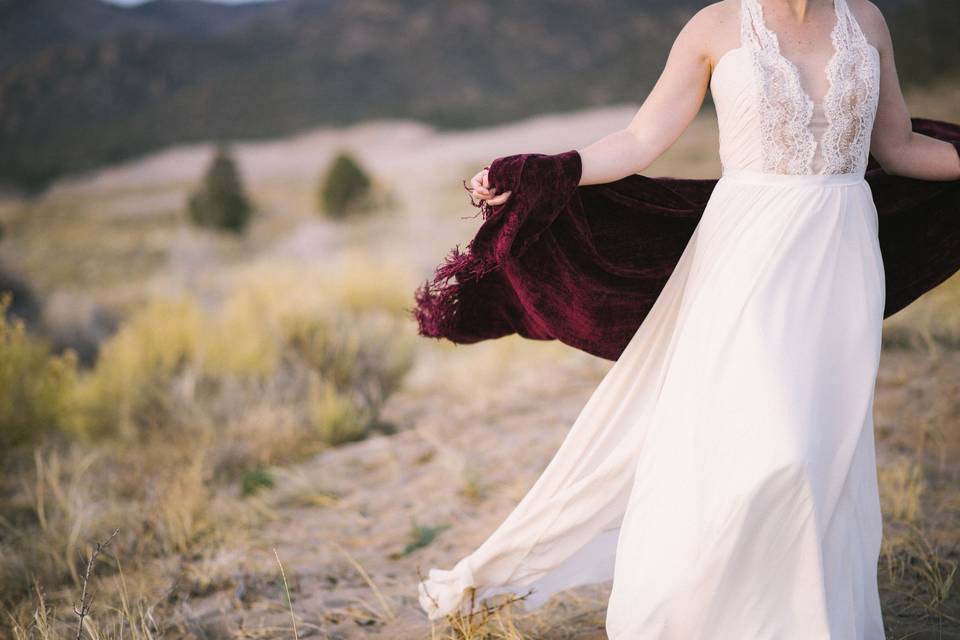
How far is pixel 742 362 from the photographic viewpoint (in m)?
1.86

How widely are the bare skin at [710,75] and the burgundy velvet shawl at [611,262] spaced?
18 centimetres

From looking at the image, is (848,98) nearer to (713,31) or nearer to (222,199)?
(713,31)

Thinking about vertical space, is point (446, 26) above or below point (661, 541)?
above

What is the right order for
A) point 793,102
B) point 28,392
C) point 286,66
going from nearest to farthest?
point 793,102
point 28,392
point 286,66

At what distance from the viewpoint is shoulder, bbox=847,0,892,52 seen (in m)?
2.12

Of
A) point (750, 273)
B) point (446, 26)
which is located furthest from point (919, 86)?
point (446, 26)

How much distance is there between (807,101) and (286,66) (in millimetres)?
44899

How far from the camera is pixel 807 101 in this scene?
1.98 m

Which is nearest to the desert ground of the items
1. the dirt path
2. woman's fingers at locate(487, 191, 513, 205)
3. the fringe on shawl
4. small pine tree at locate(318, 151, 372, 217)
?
the dirt path

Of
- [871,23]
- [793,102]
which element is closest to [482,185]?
[793,102]

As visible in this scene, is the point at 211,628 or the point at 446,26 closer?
the point at 211,628

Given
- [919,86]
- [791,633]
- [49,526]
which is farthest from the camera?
[919,86]

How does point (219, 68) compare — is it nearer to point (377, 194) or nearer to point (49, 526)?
point (377, 194)

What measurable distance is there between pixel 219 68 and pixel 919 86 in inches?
1404
